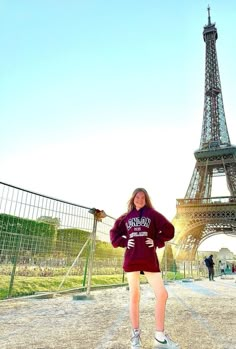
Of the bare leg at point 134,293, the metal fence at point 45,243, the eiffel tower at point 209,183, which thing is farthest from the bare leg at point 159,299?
the eiffel tower at point 209,183

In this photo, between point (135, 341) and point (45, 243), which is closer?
point (135, 341)

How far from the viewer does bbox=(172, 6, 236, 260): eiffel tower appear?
3191 centimetres

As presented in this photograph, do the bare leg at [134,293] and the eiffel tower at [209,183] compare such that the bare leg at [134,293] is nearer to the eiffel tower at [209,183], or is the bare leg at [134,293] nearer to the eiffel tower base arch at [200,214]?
the eiffel tower at [209,183]

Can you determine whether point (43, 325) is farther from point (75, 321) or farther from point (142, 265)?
point (142, 265)

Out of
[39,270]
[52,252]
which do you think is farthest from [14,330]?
[39,270]

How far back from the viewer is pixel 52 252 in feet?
17.9

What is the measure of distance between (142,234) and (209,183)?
36.6 metres

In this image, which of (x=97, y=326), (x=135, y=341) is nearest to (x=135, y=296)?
(x=135, y=341)

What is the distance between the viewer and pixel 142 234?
2.62 meters

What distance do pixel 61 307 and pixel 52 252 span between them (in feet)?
4.12

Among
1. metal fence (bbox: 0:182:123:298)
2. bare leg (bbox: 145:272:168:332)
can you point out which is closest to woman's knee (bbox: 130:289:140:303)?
bare leg (bbox: 145:272:168:332)

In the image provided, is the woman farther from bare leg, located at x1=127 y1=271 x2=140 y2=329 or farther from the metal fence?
the metal fence

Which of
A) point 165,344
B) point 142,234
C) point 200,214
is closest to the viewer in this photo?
point 165,344

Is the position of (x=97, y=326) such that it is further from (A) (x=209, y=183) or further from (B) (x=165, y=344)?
(A) (x=209, y=183)
